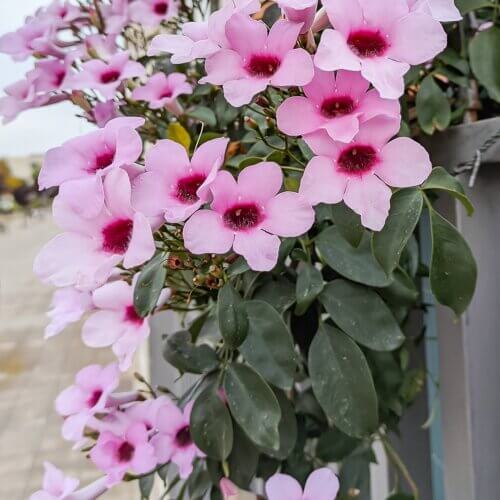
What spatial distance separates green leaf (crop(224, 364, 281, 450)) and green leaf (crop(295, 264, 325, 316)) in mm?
93

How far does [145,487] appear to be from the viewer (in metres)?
0.73

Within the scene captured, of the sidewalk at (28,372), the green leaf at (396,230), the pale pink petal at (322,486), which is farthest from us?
the sidewalk at (28,372)

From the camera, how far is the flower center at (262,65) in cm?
40

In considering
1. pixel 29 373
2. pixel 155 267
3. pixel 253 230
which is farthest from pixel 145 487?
pixel 29 373

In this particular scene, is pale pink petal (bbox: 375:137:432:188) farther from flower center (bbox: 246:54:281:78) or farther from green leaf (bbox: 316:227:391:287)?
green leaf (bbox: 316:227:391:287)

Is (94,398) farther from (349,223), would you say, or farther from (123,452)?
(349,223)

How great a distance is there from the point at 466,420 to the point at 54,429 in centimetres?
88

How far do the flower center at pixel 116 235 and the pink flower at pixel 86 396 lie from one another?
0.99 feet

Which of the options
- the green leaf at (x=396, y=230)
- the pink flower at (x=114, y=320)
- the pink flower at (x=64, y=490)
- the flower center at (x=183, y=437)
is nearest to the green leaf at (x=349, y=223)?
the green leaf at (x=396, y=230)

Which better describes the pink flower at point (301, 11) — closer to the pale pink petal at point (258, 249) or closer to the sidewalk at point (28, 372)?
the pale pink petal at point (258, 249)

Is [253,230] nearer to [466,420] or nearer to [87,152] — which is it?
[87,152]

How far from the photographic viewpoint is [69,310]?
0.65 meters

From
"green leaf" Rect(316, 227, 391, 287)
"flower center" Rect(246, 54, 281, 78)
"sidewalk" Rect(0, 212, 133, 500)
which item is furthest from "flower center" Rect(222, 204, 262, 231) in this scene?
"sidewalk" Rect(0, 212, 133, 500)

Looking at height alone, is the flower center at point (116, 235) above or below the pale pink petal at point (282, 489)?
above
